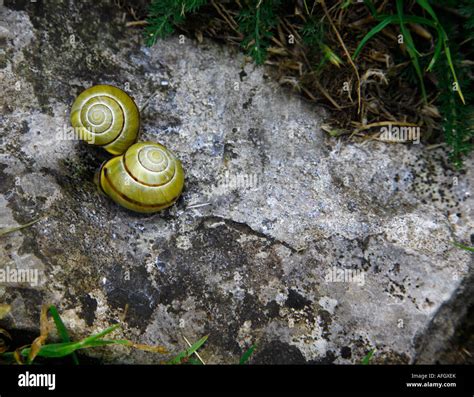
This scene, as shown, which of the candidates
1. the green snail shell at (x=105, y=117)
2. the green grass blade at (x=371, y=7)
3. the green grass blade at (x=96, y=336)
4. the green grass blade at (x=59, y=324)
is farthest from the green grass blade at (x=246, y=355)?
the green grass blade at (x=371, y=7)

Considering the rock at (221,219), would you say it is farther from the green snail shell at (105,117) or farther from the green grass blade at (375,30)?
the green grass blade at (375,30)

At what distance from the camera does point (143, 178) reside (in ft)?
10.5

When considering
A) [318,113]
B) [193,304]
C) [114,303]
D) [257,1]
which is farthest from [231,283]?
[257,1]

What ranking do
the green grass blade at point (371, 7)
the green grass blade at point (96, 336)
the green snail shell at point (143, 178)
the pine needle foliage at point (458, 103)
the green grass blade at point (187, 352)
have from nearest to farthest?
the green grass blade at point (96, 336) < the green grass blade at point (187, 352) < the green snail shell at point (143, 178) < the pine needle foliage at point (458, 103) < the green grass blade at point (371, 7)

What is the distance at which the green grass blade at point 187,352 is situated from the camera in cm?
305

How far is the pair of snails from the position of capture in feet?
10.5

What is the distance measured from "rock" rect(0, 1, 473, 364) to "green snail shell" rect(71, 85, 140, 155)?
0.56 ft

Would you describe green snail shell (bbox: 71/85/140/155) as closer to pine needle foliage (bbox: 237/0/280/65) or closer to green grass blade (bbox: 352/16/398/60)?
pine needle foliage (bbox: 237/0/280/65)

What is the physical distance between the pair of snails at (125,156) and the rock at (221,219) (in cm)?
17

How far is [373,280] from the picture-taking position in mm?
3275

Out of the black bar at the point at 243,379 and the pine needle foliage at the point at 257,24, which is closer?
the black bar at the point at 243,379

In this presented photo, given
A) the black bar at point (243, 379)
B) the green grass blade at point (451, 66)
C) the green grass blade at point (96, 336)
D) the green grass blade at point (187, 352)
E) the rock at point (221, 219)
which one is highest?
the green grass blade at point (451, 66)

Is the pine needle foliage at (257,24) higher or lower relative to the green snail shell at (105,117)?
higher

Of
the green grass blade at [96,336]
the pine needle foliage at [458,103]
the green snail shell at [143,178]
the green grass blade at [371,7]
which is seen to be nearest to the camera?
the green grass blade at [96,336]
